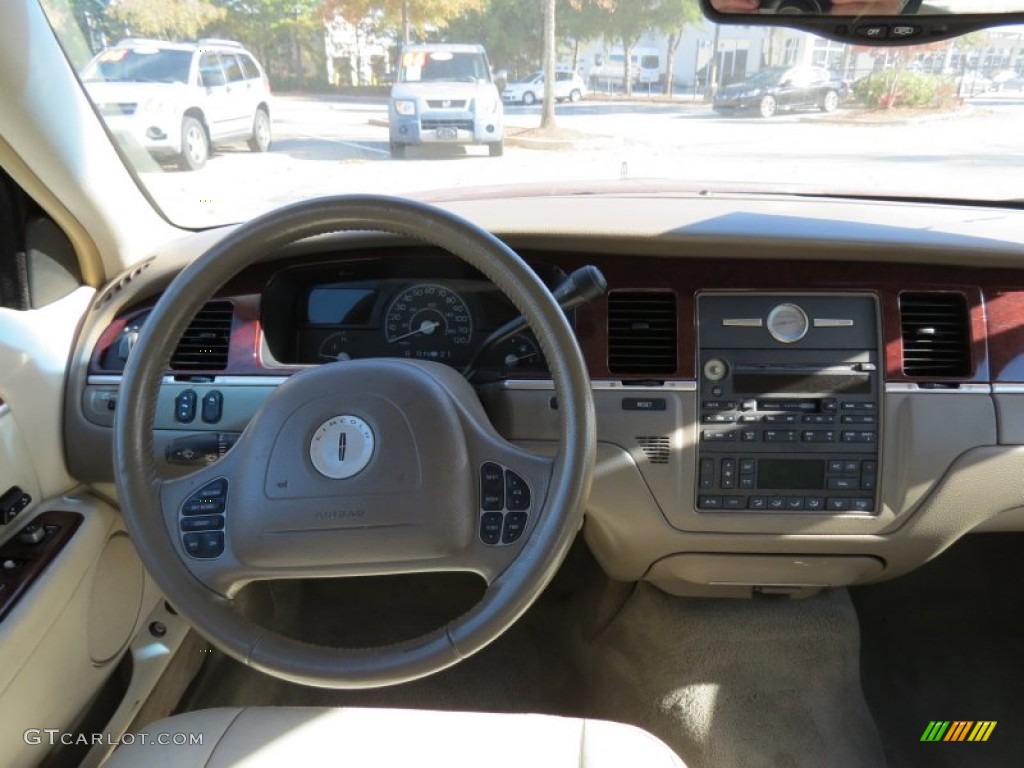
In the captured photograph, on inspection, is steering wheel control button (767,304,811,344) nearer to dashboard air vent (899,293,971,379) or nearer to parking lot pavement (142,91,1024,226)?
dashboard air vent (899,293,971,379)

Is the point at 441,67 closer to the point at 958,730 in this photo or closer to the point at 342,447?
the point at 342,447

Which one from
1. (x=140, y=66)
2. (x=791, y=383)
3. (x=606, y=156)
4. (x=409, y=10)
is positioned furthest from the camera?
(x=606, y=156)

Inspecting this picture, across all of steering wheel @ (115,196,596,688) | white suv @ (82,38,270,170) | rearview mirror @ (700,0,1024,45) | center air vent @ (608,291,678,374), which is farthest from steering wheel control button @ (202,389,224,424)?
rearview mirror @ (700,0,1024,45)

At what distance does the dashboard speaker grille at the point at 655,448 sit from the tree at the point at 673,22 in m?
0.96

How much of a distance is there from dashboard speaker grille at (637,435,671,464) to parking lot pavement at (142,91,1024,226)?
924mm

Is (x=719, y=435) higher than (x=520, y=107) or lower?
lower

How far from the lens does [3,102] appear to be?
5.64 ft

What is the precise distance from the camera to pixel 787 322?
6.34 feet

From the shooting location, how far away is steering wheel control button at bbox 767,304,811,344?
193 centimetres

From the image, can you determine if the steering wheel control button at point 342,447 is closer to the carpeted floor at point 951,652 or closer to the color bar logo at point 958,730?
the carpeted floor at point 951,652

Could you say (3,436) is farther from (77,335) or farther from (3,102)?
(3,102)

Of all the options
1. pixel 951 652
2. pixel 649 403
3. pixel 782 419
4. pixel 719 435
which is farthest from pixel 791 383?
pixel 951 652

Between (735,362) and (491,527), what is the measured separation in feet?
2.61

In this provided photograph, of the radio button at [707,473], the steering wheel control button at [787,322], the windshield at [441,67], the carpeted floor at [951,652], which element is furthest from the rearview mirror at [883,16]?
the carpeted floor at [951,652]
